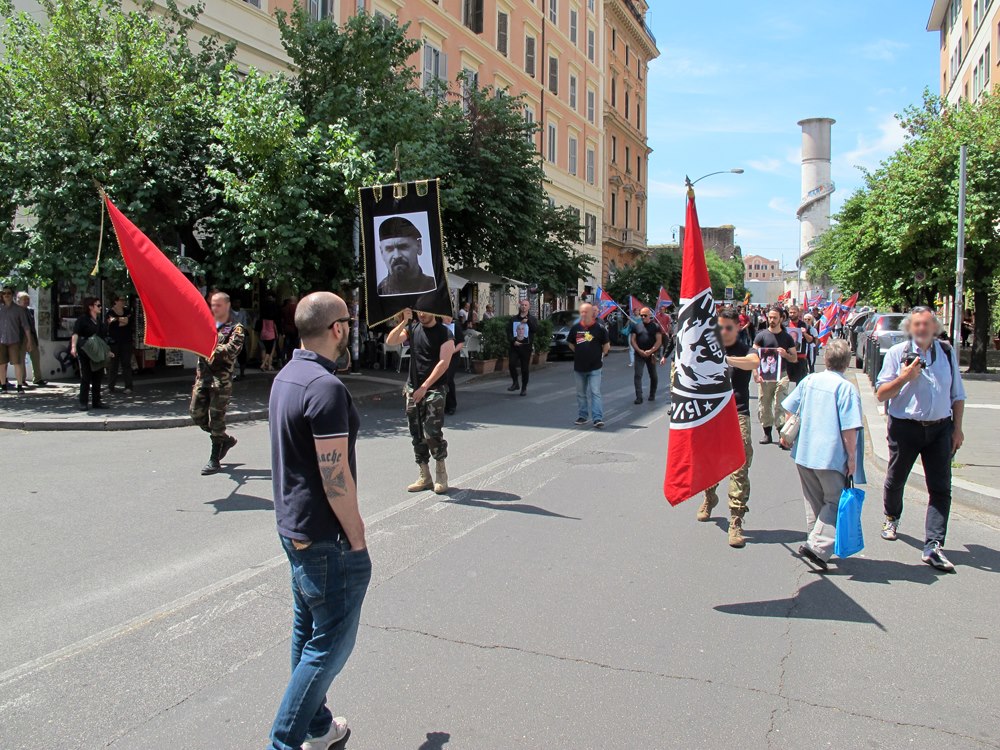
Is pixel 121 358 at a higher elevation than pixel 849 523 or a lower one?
higher

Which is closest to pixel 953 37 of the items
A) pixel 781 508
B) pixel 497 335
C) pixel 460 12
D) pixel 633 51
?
pixel 633 51

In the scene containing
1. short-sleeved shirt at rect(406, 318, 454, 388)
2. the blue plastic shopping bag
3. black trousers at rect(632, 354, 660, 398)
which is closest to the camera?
the blue plastic shopping bag

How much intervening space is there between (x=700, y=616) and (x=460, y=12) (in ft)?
100

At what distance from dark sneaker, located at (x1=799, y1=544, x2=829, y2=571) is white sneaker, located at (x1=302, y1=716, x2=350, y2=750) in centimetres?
349

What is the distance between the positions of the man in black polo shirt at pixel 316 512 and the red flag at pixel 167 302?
15.8ft

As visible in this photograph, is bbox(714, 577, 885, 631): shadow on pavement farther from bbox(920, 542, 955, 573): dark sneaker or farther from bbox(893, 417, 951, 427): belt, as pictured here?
bbox(893, 417, 951, 427): belt

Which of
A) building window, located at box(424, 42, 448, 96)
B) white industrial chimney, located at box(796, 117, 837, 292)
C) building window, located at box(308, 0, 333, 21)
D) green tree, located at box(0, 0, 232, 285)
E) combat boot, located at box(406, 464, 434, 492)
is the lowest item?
combat boot, located at box(406, 464, 434, 492)

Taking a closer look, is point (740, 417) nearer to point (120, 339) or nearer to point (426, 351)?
point (426, 351)

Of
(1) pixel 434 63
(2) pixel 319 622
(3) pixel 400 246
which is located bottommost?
(2) pixel 319 622

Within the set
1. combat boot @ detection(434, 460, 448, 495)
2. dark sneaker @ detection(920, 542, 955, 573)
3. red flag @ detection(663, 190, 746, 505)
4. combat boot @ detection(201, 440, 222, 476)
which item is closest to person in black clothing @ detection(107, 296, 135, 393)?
combat boot @ detection(201, 440, 222, 476)

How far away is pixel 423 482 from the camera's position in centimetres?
762

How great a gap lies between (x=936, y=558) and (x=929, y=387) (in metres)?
1.17

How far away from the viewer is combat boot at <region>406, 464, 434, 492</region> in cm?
756

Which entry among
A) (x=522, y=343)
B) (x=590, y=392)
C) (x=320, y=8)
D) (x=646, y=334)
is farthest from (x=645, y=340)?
(x=320, y=8)
